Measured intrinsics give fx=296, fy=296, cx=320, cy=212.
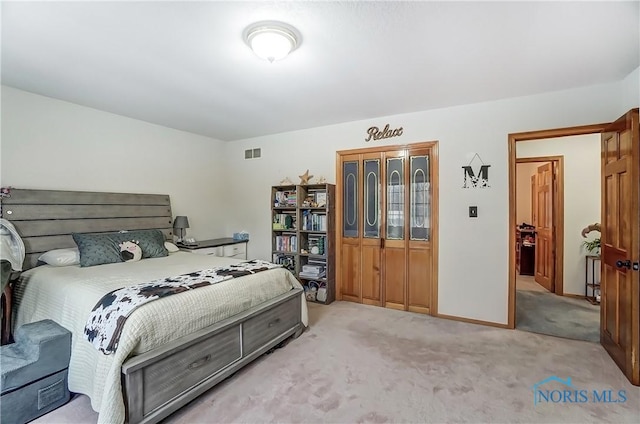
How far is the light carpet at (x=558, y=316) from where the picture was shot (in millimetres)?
3168

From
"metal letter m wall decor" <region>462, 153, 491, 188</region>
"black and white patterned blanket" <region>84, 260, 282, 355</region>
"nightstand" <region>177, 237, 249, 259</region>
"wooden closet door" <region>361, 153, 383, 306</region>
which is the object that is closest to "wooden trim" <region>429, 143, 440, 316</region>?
"metal letter m wall decor" <region>462, 153, 491, 188</region>

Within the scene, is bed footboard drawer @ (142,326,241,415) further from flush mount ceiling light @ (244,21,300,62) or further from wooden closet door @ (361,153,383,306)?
wooden closet door @ (361,153,383,306)

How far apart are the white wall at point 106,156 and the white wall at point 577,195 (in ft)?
18.1

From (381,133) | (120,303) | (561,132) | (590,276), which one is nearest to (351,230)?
(381,133)

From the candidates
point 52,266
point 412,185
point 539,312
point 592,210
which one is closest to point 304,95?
point 412,185

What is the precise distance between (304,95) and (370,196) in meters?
1.66

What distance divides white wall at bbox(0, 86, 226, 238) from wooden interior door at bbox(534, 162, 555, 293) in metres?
5.44

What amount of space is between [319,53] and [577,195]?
4439mm

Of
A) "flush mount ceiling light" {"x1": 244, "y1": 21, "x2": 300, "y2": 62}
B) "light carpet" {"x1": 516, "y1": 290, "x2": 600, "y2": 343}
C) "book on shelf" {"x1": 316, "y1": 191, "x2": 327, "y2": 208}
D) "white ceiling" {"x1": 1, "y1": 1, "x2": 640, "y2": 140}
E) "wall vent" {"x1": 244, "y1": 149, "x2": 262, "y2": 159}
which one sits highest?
"white ceiling" {"x1": 1, "y1": 1, "x2": 640, "y2": 140}

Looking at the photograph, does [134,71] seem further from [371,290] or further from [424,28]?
[371,290]

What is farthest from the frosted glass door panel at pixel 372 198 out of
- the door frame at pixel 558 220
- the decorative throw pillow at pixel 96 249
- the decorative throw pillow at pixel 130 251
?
the decorative throw pillow at pixel 96 249

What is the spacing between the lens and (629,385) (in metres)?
2.23

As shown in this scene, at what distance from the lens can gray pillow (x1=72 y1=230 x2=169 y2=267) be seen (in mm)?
2941

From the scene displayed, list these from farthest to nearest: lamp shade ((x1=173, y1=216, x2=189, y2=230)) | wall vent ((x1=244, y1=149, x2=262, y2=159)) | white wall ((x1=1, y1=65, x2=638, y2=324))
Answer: wall vent ((x1=244, y1=149, x2=262, y2=159)), lamp shade ((x1=173, y1=216, x2=189, y2=230)), white wall ((x1=1, y1=65, x2=638, y2=324))
